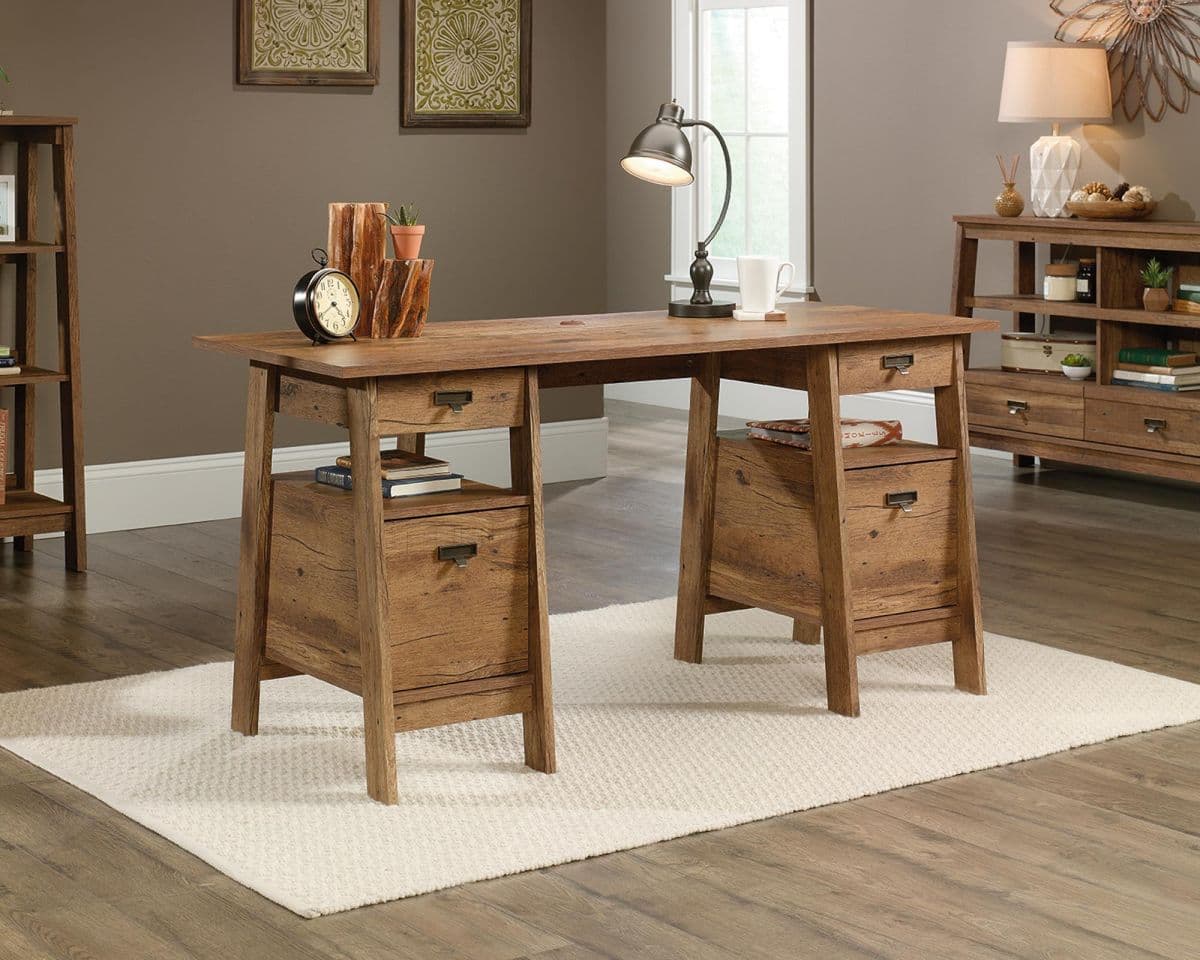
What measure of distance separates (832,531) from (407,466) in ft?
2.83


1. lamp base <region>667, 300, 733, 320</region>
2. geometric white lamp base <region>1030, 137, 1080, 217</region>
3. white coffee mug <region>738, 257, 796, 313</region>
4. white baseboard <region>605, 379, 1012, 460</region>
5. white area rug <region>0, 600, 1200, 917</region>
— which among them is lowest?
white area rug <region>0, 600, 1200, 917</region>

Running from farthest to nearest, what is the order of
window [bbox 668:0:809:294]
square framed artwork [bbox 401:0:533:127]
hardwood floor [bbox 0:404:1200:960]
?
window [bbox 668:0:809:294] → square framed artwork [bbox 401:0:533:127] → hardwood floor [bbox 0:404:1200:960]

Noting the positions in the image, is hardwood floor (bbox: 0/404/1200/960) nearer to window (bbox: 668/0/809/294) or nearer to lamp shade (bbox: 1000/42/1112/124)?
lamp shade (bbox: 1000/42/1112/124)

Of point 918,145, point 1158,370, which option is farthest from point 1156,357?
point 918,145

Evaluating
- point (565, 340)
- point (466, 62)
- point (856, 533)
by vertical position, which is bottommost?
point (856, 533)

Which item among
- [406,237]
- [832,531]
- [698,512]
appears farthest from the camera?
[698,512]

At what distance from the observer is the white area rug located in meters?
2.73

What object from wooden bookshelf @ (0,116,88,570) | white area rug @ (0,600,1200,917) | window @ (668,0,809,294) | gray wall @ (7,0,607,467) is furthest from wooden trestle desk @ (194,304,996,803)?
window @ (668,0,809,294)

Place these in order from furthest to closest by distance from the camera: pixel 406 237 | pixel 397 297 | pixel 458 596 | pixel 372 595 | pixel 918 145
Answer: pixel 918 145
pixel 406 237
pixel 397 297
pixel 458 596
pixel 372 595

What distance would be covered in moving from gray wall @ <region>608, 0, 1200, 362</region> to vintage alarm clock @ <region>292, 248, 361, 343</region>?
12.2ft

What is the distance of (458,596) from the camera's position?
118 inches

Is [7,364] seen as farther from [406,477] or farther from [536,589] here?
[536,589]

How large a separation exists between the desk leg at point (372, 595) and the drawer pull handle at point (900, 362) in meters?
1.12

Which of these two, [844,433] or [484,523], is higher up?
[844,433]
